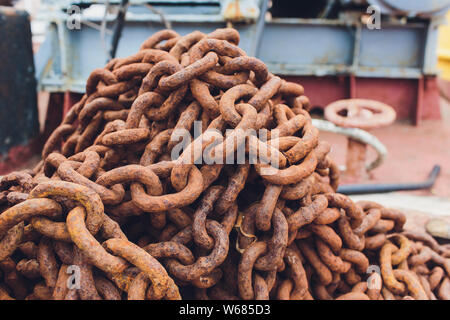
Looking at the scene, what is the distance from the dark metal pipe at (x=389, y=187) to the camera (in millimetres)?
3020

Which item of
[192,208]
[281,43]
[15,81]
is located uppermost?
[281,43]

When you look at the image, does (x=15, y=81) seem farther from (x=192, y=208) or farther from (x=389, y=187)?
(x=389, y=187)

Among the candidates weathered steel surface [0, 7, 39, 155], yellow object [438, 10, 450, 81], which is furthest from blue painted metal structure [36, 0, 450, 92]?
yellow object [438, 10, 450, 81]

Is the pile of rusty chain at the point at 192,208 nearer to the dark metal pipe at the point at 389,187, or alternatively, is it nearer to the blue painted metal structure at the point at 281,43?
the dark metal pipe at the point at 389,187

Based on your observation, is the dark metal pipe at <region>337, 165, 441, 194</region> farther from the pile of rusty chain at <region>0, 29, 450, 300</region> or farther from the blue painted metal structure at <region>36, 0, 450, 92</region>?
the blue painted metal structure at <region>36, 0, 450, 92</region>

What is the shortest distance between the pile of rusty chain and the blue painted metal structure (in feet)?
8.00

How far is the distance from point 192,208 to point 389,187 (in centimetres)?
253

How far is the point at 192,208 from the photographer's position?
1324 millimetres

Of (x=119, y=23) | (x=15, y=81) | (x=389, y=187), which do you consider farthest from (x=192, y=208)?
(x=15, y=81)

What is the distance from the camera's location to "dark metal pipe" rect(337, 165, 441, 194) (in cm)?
302

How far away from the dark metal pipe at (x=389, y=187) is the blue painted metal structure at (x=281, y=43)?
163cm

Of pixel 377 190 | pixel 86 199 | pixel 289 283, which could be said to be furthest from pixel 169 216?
pixel 377 190

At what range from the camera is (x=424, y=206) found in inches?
106

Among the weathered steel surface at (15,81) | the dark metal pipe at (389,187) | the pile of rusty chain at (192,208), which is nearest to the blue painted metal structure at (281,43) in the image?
the weathered steel surface at (15,81)
